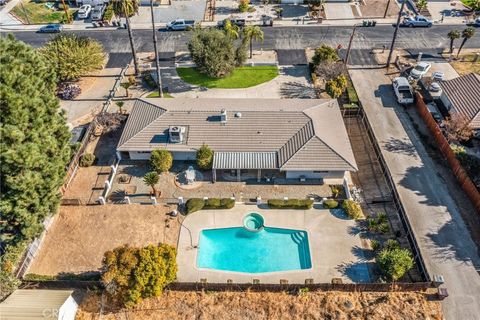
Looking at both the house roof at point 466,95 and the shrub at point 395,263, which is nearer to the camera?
the shrub at point 395,263

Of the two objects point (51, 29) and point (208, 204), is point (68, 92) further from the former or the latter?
point (208, 204)

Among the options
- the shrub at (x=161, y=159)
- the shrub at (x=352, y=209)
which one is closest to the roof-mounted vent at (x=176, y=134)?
the shrub at (x=161, y=159)

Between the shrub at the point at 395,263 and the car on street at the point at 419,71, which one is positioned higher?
the car on street at the point at 419,71

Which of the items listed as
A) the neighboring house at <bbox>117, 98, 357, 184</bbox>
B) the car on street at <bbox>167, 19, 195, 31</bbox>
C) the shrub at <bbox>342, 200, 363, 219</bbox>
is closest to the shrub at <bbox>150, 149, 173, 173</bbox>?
the neighboring house at <bbox>117, 98, 357, 184</bbox>

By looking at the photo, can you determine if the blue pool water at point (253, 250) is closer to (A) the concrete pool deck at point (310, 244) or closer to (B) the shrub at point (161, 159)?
(A) the concrete pool deck at point (310, 244)

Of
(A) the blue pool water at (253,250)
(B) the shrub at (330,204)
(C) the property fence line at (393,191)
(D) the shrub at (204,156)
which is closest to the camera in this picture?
(C) the property fence line at (393,191)
